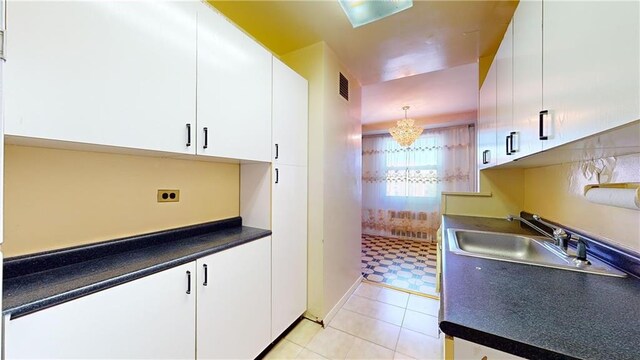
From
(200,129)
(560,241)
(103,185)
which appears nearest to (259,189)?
(200,129)

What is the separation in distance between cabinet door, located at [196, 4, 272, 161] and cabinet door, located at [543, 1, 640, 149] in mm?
1434

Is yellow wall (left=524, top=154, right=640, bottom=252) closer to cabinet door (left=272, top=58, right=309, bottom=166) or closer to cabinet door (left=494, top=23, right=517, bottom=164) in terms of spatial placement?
cabinet door (left=494, top=23, right=517, bottom=164)

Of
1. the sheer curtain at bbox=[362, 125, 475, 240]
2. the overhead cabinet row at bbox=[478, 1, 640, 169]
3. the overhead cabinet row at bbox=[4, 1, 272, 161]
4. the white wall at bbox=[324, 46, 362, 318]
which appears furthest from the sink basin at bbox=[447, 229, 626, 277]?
the sheer curtain at bbox=[362, 125, 475, 240]

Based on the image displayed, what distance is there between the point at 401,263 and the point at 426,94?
250cm

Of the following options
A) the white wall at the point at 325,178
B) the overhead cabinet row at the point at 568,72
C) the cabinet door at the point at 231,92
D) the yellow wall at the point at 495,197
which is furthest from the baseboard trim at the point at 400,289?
the cabinet door at the point at 231,92

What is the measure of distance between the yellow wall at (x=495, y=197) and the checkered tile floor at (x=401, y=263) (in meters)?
0.97

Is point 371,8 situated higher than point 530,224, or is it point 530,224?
point 371,8

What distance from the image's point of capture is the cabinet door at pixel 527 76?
914mm

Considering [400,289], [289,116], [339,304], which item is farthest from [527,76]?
[400,289]

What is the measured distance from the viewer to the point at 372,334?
184 cm

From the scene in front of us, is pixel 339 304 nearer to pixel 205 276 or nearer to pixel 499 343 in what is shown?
pixel 205 276

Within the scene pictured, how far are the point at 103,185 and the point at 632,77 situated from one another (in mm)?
1874

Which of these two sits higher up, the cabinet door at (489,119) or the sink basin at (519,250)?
the cabinet door at (489,119)

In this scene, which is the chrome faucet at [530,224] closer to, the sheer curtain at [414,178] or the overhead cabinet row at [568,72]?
the overhead cabinet row at [568,72]
